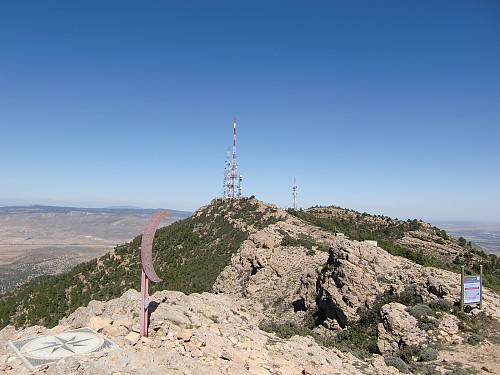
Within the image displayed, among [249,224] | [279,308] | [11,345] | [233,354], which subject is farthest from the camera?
[249,224]

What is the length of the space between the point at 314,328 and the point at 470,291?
791 cm

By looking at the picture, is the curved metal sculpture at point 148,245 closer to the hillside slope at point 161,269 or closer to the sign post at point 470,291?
the sign post at point 470,291

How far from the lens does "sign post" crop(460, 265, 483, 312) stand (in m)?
14.1

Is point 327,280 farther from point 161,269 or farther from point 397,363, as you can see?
point 161,269

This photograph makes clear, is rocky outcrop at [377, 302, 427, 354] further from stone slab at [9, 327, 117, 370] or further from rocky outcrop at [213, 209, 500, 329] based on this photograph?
stone slab at [9, 327, 117, 370]

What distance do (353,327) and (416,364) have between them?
4037mm

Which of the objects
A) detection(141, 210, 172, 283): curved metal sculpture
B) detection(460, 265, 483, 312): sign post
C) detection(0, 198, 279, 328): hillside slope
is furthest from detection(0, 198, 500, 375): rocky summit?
detection(0, 198, 279, 328): hillside slope

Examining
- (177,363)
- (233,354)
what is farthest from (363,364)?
(177,363)

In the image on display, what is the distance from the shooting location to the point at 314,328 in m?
18.0

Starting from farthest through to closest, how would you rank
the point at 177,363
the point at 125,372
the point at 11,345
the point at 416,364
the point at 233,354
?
the point at 416,364 < the point at 233,354 < the point at 11,345 < the point at 177,363 < the point at 125,372

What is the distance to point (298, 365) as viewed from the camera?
11.2 m

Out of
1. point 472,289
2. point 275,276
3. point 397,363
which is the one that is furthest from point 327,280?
point 275,276

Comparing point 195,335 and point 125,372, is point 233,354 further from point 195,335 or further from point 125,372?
point 125,372

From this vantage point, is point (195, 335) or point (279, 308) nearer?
point (195, 335)
